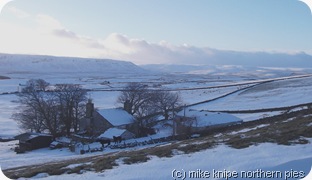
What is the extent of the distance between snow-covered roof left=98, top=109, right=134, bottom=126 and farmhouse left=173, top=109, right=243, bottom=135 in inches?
184

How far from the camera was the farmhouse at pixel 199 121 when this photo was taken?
2990 centimetres

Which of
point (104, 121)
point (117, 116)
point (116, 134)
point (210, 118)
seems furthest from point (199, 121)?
point (104, 121)

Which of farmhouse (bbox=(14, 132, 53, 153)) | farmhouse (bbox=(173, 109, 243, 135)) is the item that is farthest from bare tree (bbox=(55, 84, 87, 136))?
farmhouse (bbox=(173, 109, 243, 135))

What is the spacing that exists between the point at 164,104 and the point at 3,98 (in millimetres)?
38088

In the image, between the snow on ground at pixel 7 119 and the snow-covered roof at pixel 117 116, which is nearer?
the snow-covered roof at pixel 117 116

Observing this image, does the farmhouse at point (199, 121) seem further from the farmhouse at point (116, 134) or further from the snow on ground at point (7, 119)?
the snow on ground at point (7, 119)

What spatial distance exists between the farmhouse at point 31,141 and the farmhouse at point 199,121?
440 inches

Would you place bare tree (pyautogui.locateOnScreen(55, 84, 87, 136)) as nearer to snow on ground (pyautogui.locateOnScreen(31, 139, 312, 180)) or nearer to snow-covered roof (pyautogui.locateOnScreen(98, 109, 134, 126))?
snow-covered roof (pyautogui.locateOnScreen(98, 109, 134, 126))

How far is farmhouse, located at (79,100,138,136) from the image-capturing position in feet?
105

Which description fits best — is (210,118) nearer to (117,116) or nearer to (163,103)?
(163,103)

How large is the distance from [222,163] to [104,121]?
74.2 feet

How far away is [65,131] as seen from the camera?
34.7 meters

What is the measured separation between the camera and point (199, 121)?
31594 millimetres

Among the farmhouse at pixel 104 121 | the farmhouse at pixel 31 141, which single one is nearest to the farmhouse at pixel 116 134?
the farmhouse at pixel 104 121
